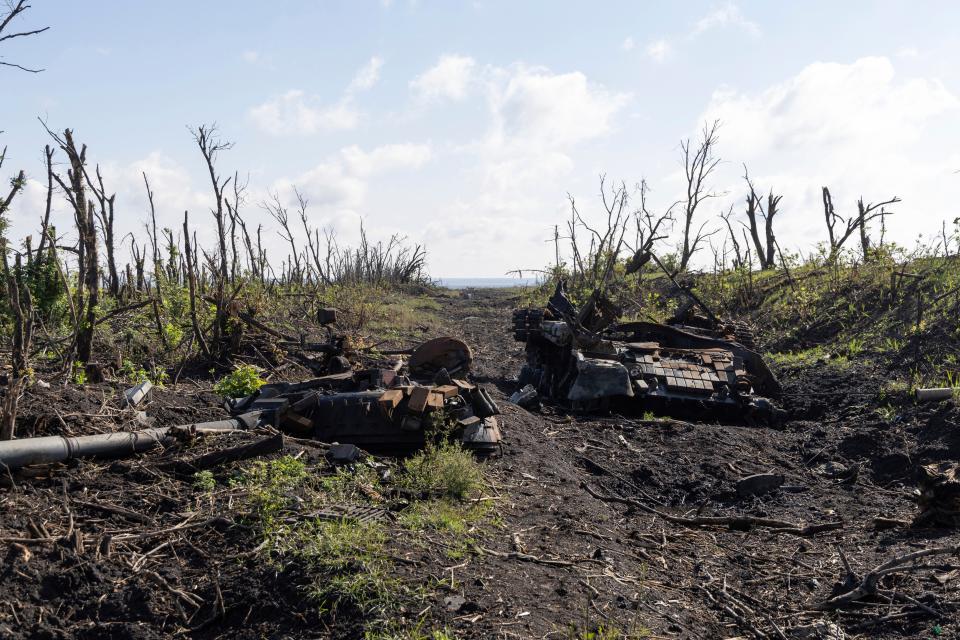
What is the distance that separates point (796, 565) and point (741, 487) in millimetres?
1843

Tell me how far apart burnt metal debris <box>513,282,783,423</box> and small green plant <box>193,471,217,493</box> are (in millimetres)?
6136

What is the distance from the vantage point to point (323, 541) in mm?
4125

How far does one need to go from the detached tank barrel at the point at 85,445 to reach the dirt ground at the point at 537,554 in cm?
10

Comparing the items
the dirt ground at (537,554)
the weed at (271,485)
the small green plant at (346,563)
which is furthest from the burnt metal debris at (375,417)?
the small green plant at (346,563)

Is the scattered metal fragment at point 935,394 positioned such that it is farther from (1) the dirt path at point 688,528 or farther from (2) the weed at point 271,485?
(2) the weed at point 271,485

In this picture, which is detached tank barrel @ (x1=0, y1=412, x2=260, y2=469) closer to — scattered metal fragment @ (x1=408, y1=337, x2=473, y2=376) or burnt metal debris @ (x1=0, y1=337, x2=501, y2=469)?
burnt metal debris @ (x1=0, y1=337, x2=501, y2=469)

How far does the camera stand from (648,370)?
10289 mm

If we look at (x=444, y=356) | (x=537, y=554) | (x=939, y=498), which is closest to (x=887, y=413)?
(x=939, y=498)

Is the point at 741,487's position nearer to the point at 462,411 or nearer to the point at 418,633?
the point at 462,411

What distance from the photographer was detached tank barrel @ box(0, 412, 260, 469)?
4.49 meters

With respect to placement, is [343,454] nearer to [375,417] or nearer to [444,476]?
[375,417]

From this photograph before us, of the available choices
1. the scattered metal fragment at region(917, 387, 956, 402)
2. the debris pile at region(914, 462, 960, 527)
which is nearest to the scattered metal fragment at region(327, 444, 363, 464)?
the debris pile at region(914, 462, 960, 527)

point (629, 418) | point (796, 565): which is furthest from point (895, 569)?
point (629, 418)

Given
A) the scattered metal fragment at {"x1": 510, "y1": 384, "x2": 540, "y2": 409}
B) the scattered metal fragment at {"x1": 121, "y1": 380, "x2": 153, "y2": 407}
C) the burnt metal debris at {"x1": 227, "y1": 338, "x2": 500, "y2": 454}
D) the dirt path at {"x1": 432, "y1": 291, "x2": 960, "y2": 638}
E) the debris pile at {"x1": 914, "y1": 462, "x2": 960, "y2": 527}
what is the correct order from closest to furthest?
the dirt path at {"x1": 432, "y1": 291, "x2": 960, "y2": 638}
the debris pile at {"x1": 914, "y1": 462, "x2": 960, "y2": 527}
the scattered metal fragment at {"x1": 121, "y1": 380, "x2": 153, "y2": 407}
the burnt metal debris at {"x1": 227, "y1": 338, "x2": 500, "y2": 454}
the scattered metal fragment at {"x1": 510, "y1": 384, "x2": 540, "y2": 409}
